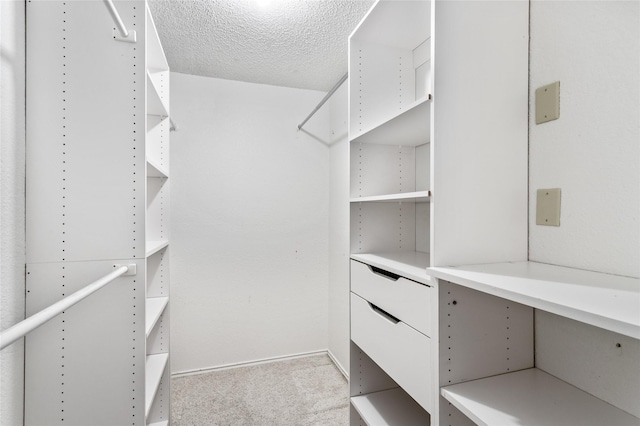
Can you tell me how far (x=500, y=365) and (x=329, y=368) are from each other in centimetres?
176

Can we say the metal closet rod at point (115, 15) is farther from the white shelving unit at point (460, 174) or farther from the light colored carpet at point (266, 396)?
the light colored carpet at point (266, 396)

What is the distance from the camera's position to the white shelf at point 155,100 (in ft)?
4.55

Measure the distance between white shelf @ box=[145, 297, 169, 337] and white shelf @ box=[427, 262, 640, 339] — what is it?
1226mm

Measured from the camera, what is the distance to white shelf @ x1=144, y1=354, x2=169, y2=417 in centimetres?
130

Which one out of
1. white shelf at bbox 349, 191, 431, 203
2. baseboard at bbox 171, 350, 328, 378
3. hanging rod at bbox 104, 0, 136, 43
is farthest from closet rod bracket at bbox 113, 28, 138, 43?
baseboard at bbox 171, 350, 328, 378

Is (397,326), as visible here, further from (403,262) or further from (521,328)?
(521,328)

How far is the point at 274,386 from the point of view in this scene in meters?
2.20

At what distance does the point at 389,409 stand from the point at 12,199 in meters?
1.66

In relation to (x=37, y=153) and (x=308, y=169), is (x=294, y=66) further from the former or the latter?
(x=37, y=153)

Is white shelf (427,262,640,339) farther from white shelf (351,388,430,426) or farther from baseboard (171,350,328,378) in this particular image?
baseboard (171,350,328,378)

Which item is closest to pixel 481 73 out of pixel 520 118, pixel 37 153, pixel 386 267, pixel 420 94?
pixel 520 118

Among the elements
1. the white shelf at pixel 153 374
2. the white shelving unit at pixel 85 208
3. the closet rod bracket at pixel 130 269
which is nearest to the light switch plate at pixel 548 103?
the white shelving unit at pixel 85 208

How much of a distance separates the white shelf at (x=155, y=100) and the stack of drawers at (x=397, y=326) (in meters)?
1.26

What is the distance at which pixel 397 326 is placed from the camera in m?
1.10
